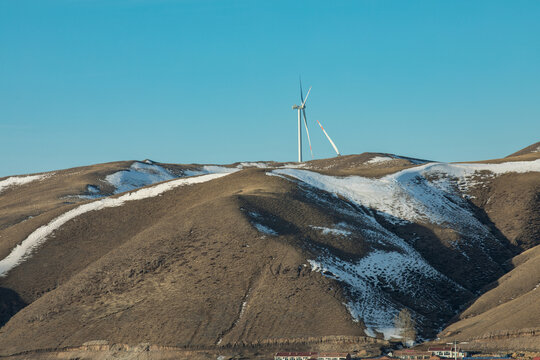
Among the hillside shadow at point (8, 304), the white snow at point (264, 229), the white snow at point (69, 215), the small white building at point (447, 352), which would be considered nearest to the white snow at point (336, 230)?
the white snow at point (264, 229)

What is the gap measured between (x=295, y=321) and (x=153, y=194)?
54129mm

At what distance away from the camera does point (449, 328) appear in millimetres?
85750

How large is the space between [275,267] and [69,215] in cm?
4573

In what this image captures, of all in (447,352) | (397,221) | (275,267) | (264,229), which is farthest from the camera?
(397,221)

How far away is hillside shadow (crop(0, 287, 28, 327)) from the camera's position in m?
95.8

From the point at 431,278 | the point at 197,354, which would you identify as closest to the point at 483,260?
the point at 431,278

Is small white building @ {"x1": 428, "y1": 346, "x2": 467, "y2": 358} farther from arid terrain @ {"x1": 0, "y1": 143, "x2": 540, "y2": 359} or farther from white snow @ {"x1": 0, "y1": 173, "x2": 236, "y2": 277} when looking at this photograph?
white snow @ {"x1": 0, "y1": 173, "x2": 236, "y2": 277}

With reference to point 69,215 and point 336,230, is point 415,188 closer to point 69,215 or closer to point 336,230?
point 336,230

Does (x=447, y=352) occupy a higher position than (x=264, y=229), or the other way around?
(x=264, y=229)

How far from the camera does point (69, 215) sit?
405 ft

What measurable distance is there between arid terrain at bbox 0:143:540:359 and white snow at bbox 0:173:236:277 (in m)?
0.29

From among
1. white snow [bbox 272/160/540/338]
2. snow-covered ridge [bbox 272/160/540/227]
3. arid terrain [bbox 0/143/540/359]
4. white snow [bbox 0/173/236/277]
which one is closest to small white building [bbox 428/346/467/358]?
arid terrain [bbox 0/143/540/359]

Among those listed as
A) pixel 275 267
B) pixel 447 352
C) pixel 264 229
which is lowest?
pixel 447 352

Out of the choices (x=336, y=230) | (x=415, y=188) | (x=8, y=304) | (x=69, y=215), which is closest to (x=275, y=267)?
(x=336, y=230)
